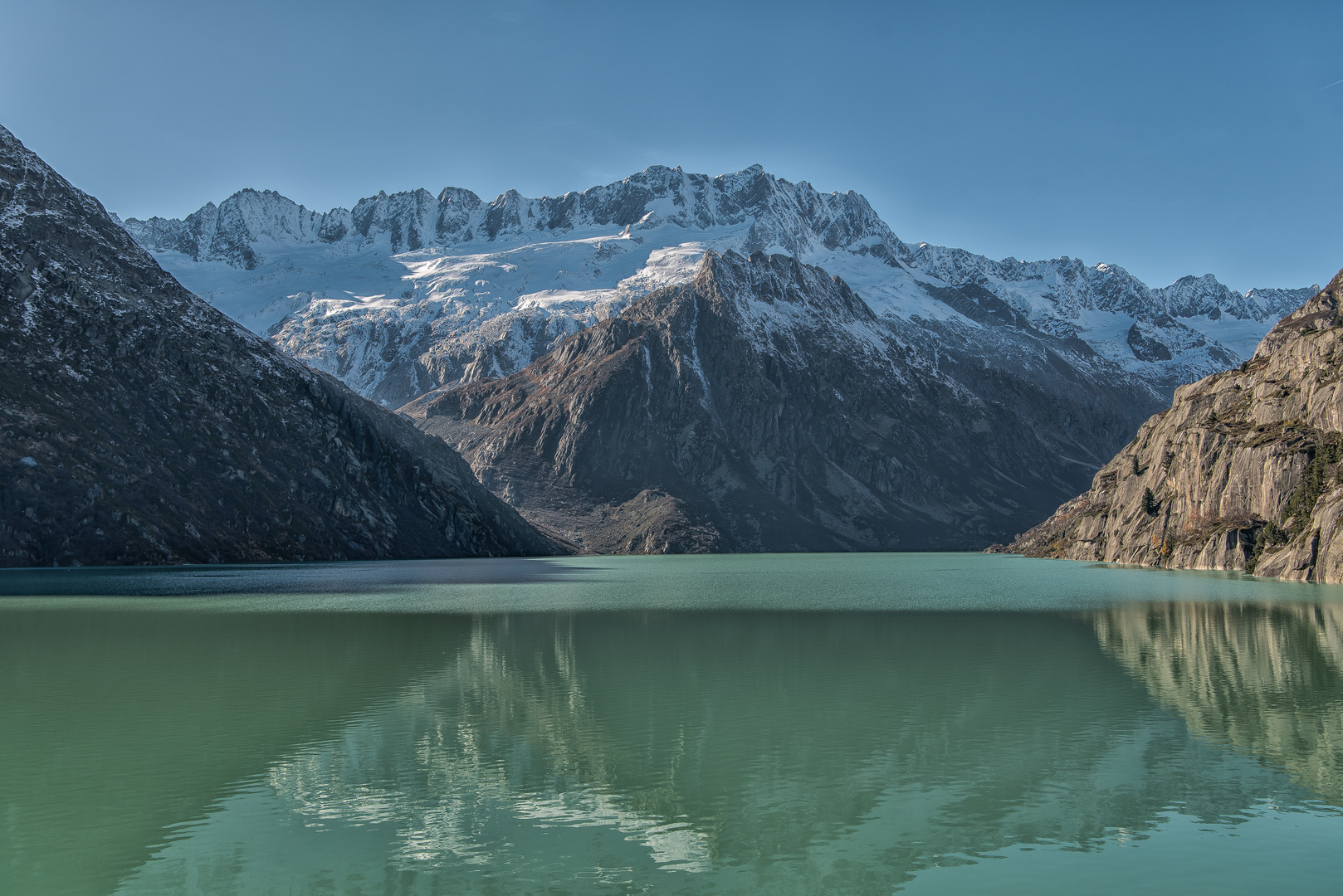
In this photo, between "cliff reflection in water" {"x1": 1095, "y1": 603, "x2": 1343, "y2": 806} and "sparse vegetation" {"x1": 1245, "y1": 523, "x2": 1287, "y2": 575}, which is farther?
"sparse vegetation" {"x1": 1245, "y1": 523, "x2": 1287, "y2": 575}

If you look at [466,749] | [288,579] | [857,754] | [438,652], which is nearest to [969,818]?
[857,754]

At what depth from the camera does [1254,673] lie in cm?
4934

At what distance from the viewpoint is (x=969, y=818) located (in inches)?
1043

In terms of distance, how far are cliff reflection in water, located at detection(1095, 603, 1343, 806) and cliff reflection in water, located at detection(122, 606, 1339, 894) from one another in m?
0.24

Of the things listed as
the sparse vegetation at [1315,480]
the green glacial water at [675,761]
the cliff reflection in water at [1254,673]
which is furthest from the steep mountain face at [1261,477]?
the green glacial water at [675,761]

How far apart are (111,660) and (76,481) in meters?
151

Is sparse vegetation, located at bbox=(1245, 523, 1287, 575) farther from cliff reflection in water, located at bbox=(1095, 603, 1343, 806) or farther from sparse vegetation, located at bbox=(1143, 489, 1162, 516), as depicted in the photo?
cliff reflection in water, located at bbox=(1095, 603, 1343, 806)

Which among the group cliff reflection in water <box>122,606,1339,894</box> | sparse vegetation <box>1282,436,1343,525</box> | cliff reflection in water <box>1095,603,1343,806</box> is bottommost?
cliff reflection in water <box>1095,603,1343,806</box>

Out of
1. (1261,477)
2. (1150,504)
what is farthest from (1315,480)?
(1150,504)

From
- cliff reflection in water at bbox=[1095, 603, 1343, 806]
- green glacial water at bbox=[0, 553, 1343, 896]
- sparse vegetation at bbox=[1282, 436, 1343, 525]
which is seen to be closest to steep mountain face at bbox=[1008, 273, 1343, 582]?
sparse vegetation at bbox=[1282, 436, 1343, 525]

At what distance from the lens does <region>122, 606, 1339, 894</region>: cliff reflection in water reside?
2339 centimetres

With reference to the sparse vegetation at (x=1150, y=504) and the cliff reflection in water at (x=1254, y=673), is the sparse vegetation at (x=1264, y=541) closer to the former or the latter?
the sparse vegetation at (x=1150, y=504)

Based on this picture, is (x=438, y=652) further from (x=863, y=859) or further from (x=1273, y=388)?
(x=1273, y=388)

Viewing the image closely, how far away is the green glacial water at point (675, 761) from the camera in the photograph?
23.0m
